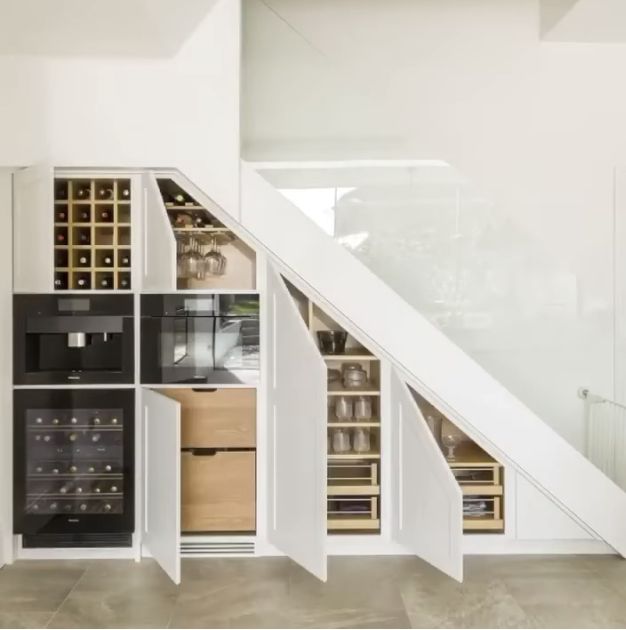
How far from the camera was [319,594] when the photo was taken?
3406 millimetres

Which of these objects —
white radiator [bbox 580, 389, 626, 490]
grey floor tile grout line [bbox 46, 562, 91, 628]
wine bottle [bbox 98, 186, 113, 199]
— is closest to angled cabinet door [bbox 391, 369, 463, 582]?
white radiator [bbox 580, 389, 626, 490]

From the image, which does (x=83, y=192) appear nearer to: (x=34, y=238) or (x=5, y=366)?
(x=34, y=238)

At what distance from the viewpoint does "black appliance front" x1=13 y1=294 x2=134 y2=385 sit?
146 inches

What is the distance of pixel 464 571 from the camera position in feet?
12.1

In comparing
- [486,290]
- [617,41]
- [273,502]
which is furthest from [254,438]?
[617,41]

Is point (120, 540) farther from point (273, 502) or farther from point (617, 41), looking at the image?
point (617, 41)

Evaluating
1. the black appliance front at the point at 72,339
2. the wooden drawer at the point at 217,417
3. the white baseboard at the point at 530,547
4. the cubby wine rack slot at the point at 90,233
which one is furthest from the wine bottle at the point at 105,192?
the white baseboard at the point at 530,547

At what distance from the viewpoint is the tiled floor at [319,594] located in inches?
123

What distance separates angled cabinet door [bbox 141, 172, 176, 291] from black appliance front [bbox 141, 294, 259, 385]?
0.28 ft

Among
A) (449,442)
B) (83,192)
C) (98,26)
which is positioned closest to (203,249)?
(83,192)

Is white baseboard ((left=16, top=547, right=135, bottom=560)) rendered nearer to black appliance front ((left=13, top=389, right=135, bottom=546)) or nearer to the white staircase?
black appliance front ((left=13, top=389, right=135, bottom=546))

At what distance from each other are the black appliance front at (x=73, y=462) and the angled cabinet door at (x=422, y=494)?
1.31m

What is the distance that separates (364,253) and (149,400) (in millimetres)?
1272

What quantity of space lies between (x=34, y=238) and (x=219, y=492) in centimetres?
154
